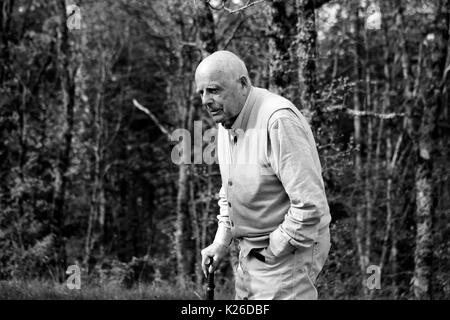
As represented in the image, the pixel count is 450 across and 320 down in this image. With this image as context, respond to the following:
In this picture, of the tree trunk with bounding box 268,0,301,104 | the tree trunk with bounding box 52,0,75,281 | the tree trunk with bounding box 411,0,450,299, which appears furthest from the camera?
the tree trunk with bounding box 52,0,75,281

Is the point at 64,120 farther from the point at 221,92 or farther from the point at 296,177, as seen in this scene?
the point at 296,177

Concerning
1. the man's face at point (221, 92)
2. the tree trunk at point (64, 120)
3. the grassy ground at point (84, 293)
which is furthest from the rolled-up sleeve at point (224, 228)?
the tree trunk at point (64, 120)

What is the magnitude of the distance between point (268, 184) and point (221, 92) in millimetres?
427

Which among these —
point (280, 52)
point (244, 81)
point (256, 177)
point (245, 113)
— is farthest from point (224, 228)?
point (280, 52)

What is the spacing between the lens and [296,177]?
2553mm

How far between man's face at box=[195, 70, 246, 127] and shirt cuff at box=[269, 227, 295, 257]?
53cm

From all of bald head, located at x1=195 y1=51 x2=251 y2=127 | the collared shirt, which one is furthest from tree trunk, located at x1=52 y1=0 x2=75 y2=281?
the collared shirt

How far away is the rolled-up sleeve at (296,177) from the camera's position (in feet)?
8.38

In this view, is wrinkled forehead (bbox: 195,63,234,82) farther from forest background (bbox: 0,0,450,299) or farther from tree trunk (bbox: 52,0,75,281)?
tree trunk (bbox: 52,0,75,281)

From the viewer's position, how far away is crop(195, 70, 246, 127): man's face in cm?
272

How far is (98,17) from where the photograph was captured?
71.9 feet

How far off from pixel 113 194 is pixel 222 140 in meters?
24.2
